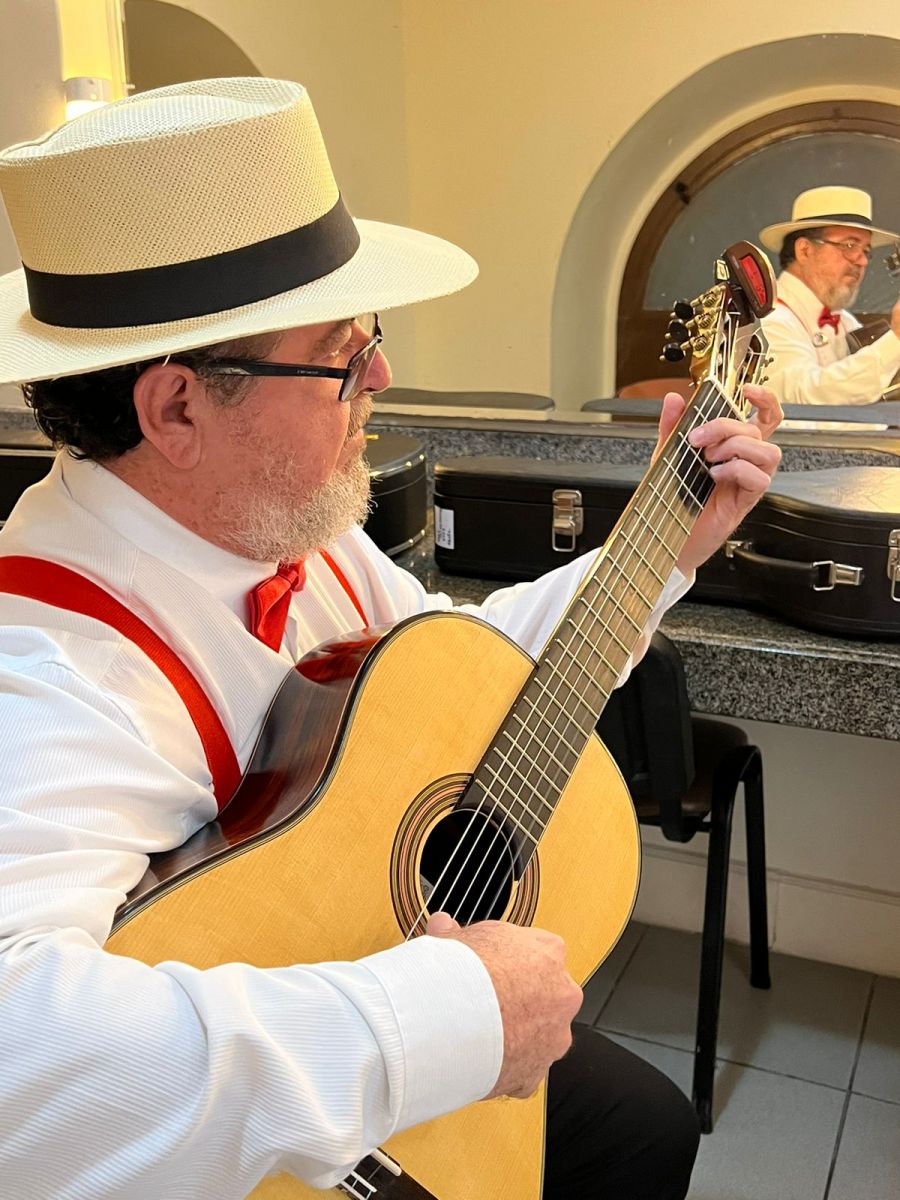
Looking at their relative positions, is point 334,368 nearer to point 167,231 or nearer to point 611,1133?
point 167,231

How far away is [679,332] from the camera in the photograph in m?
1.33

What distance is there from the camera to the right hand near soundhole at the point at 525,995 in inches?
32.3

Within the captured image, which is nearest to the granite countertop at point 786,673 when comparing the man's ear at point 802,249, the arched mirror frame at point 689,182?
the arched mirror frame at point 689,182

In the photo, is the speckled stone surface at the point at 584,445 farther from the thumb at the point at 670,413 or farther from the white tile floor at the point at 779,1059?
Result: the white tile floor at the point at 779,1059

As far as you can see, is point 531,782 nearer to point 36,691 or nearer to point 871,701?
point 36,691

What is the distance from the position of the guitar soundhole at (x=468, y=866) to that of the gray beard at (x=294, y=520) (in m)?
0.29

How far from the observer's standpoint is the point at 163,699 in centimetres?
92

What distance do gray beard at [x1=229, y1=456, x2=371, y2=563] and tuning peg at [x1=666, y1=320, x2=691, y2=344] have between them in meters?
0.48

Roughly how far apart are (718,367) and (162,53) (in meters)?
1.99

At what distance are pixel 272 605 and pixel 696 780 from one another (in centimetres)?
96

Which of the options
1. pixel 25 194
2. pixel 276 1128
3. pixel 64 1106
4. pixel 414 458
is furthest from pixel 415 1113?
pixel 414 458

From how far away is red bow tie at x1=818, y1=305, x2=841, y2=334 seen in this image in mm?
2365

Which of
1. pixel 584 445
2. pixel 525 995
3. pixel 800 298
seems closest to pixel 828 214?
pixel 800 298

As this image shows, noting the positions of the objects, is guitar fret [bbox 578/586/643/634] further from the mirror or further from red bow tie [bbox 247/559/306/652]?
the mirror
